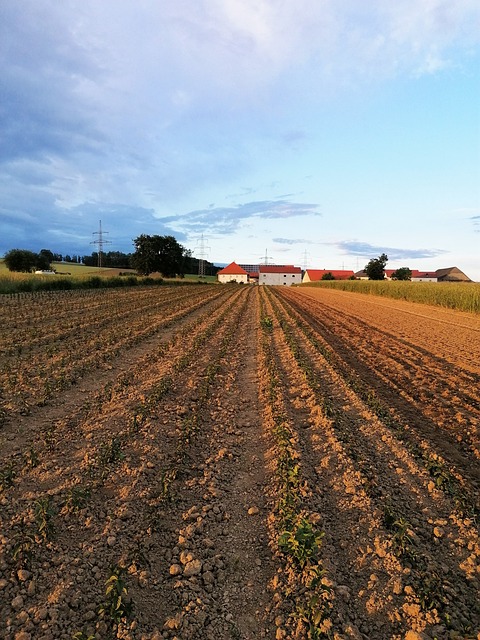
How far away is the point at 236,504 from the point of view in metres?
4.08

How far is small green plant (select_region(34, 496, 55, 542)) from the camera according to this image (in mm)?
3453

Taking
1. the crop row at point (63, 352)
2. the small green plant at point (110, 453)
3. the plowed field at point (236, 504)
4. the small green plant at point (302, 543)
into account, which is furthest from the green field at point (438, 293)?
the small green plant at point (110, 453)

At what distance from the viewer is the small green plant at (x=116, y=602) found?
2.66 meters

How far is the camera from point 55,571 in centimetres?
307

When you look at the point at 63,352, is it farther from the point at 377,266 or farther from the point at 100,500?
the point at 377,266

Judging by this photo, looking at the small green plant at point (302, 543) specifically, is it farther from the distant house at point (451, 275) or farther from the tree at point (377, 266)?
the distant house at point (451, 275)

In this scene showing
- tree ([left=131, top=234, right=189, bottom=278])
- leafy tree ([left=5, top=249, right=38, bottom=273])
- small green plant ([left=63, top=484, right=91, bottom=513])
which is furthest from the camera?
tree ([left=131, top=234, right=189, bottom=278])

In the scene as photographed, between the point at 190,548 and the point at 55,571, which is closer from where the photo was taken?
the point at 55,571

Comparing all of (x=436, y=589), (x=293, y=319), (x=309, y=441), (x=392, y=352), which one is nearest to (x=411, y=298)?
(x=293, y=319)

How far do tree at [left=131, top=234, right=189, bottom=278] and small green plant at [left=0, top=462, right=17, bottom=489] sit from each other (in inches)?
2905

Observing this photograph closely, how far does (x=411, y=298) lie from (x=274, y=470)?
32.3 metres

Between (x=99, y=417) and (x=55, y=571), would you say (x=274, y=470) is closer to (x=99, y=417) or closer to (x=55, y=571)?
(x=55, y=571)

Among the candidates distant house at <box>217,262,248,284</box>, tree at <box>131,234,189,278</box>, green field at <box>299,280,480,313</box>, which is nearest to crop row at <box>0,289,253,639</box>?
green field at <box>299,280,480,313</box>

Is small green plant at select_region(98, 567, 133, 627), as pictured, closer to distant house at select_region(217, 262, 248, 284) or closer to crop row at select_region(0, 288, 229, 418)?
crop row at select_region(0, 288, 229, 418)
